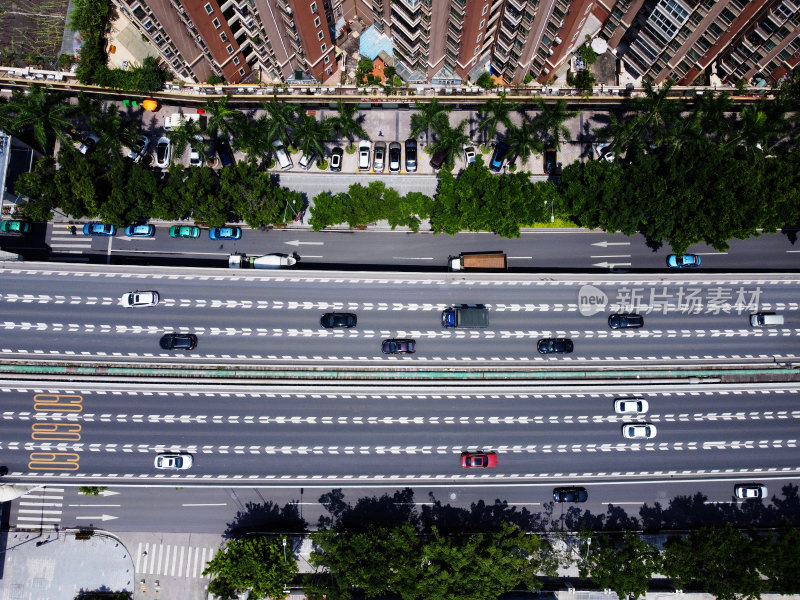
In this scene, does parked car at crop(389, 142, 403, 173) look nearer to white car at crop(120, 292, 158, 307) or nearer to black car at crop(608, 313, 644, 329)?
black car at crop(608, 313, 644, 329)

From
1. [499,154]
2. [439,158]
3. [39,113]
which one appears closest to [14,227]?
[39,113]

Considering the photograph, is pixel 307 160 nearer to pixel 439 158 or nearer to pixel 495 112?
pixel 439 158

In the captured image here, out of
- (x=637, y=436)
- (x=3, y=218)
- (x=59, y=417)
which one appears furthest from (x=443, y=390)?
(x=3, y=218)

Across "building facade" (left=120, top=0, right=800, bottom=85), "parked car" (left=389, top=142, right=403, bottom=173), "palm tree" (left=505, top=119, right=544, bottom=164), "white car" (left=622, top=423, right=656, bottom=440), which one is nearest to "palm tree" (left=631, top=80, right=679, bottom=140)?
"building facade" (left=120, top=0, right=800, bottom=85)

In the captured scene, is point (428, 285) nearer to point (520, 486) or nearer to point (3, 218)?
point (520, 486)

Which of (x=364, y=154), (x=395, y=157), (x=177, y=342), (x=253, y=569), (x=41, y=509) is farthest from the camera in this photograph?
(x=395, y=157)

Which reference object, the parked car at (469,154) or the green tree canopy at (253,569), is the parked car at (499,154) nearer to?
the parked car at (469,154)

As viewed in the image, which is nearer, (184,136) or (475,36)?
(184,136)
